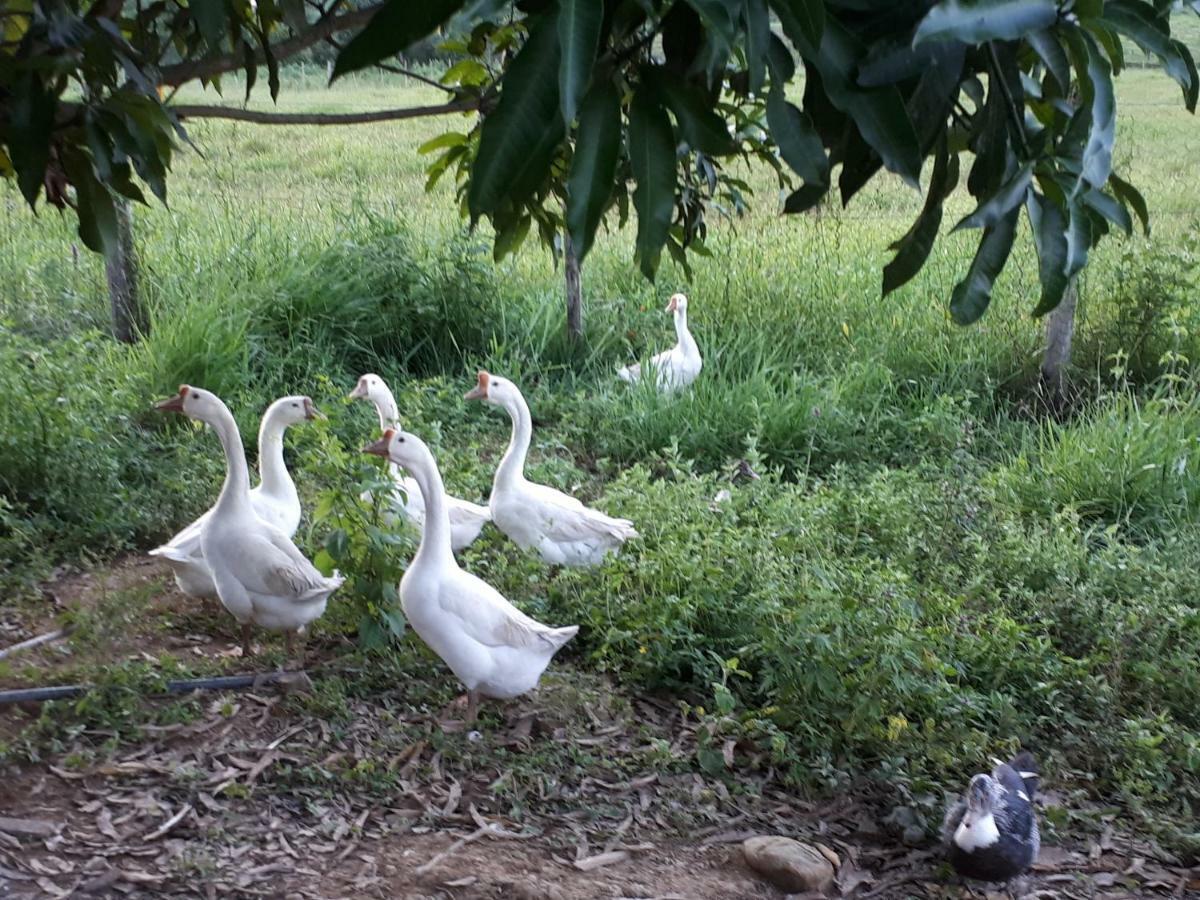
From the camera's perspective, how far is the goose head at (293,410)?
489 cm

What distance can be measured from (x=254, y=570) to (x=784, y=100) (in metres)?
3.12

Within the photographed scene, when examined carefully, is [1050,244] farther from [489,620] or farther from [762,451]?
[762,451]

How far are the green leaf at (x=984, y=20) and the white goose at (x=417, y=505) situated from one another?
11.7 feet

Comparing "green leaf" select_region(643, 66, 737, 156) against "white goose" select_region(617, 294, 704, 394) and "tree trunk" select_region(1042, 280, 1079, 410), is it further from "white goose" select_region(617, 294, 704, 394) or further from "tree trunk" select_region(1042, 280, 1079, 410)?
"tree trunk" select_region(1042, 280, 1079, 410)

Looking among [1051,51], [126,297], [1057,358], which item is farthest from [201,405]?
[1057,358]

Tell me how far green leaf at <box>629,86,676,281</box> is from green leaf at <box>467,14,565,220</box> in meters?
0.14

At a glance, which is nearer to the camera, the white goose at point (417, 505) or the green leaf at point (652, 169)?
the green leaf at point (652, 169)

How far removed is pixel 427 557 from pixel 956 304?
2.73 metres

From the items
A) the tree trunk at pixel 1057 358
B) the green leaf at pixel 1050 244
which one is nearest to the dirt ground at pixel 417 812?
the green leaf at pixel 1050 244

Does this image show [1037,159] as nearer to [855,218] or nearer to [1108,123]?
[1108,123]

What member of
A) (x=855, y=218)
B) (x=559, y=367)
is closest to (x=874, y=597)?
(x=559, y=367)

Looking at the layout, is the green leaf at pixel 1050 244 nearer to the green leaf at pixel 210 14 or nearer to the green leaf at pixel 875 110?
the green leaf at pixel 875 110

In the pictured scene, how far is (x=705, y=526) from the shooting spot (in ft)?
16.1

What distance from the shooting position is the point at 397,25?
1.21 meters
